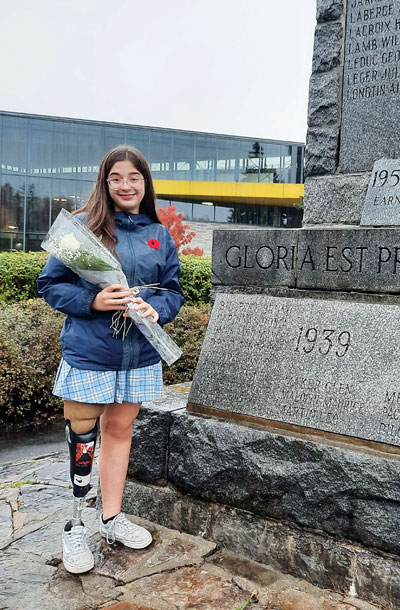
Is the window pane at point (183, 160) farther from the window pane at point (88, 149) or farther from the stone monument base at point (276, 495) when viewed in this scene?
the stone monument base at point (276, 495)

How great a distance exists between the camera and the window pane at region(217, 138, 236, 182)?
26672mm

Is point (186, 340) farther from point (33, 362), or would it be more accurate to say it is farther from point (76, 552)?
point (76, 552)

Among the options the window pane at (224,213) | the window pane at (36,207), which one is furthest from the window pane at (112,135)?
the window pane at (224,213)

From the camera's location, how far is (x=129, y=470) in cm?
318

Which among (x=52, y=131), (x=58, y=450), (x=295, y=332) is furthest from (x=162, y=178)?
(x=295, y=332)

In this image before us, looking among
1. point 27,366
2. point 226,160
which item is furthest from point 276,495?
point 226,160

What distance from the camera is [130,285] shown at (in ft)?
8.73

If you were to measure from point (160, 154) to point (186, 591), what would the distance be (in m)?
25.1

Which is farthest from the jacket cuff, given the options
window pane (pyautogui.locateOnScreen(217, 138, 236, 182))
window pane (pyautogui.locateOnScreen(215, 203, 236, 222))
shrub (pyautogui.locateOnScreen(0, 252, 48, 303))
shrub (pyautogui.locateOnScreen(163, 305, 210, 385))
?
window pane (pyautogui.locateOnScreen(215, 203, 236, 222))

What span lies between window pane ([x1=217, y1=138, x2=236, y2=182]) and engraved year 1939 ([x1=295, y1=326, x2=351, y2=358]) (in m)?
24.7

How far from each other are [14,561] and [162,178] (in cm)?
2458

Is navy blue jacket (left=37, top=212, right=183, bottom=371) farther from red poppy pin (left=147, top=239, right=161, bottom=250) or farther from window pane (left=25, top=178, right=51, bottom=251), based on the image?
window pane (left=25, top=178, right=51, bottom=251)

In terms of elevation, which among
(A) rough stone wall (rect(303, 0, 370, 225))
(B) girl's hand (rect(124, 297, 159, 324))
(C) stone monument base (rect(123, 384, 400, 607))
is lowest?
(C) stone monument base (rect(123, 384, 400, 607))

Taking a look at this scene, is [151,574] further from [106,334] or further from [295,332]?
[295,332]
